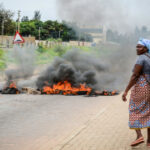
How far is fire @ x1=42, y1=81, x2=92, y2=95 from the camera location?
13.7 metres

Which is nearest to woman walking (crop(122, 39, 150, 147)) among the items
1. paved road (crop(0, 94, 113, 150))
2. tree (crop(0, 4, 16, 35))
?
paved road (crop(0, 94, 113, 150))

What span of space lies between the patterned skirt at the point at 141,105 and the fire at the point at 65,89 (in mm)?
8160

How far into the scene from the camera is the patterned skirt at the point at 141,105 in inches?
217

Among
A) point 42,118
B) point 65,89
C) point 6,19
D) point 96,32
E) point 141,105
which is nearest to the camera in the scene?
point 141,105

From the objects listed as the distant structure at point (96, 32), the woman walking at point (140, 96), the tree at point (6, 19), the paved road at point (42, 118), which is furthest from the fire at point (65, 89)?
the tree at point (6, 19)

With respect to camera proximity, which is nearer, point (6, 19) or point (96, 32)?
point (96, 32)

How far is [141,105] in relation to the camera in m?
5.53

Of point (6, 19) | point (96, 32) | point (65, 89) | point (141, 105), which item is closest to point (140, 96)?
point (141, 105)

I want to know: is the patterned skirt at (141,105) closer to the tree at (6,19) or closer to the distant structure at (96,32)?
the distant structure at (96,32)

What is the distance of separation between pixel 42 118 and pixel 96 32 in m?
13.2

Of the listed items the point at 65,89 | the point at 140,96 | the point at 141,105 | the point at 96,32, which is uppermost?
the point at 96,32

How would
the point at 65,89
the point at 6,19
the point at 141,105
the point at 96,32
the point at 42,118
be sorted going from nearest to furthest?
the point at 141,105
the point at 42,118
the point at 65,89
the point at 96,32
the point at 6,19

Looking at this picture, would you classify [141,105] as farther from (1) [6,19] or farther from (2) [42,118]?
(1) [6,19]

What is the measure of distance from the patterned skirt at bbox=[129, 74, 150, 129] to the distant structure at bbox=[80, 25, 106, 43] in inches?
536
